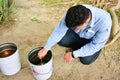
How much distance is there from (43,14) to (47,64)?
47.1 inches

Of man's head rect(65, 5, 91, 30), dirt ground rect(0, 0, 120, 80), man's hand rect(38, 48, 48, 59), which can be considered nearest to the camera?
man's head rect(65, 5, 91, 30)

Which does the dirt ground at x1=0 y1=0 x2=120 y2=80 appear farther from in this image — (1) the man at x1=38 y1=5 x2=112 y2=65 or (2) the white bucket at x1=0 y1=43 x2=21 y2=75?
(1) the man at x1=38 y1=5 x2=112 y2=65

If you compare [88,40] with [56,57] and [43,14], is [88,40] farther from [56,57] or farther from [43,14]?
[43,14]

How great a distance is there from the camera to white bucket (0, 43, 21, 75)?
2232 millimetres

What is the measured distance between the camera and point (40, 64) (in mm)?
2291

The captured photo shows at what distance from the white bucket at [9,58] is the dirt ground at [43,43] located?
11cm

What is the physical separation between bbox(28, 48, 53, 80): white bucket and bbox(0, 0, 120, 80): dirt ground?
6.5 inches

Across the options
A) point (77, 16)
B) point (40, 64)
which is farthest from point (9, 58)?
point (77, 16)

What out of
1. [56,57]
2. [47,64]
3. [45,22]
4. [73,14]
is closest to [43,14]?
[45,22]

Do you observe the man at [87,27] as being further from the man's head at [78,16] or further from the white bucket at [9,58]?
the white bucket at [9,58]

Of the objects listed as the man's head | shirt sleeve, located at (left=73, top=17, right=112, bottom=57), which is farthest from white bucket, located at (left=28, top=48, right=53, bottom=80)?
the man's head

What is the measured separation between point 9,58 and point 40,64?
0.28 meters

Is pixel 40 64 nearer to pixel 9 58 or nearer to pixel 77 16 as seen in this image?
pixel 9 58

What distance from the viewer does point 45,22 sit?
3.09 metres
